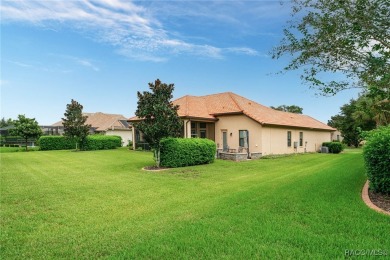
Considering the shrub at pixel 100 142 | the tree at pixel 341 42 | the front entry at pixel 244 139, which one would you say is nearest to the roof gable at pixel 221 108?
the front entry at pixel 244 139

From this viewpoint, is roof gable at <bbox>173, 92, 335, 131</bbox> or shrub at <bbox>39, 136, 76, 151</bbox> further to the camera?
shrub at <bbox>39, 136, 76, 151</bbox>

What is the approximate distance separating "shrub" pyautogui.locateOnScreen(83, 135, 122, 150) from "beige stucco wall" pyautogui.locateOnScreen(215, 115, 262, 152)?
13.9m

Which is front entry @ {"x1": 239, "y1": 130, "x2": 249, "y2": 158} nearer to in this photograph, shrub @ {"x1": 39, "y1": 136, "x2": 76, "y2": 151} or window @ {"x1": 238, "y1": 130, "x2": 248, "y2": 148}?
window @ {"x1": 238, "y1": 130, "x2": 248, "y2": 148}

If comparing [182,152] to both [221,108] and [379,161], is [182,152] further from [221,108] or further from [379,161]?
[221,108]

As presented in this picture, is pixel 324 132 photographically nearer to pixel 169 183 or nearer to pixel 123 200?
pixel 169 183

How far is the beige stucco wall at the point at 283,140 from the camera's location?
945 inches

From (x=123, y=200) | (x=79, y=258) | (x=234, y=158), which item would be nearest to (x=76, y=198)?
(x=123, y=200)

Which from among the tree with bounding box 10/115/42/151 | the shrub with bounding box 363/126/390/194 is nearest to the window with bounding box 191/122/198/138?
the shrub with bounding box 363/126/390/194

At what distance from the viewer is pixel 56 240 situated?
15.8ft

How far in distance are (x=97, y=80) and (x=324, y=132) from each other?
28.0m

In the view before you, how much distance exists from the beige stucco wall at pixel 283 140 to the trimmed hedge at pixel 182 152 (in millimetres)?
7863

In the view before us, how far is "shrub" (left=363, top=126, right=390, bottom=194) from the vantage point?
687 centimetres

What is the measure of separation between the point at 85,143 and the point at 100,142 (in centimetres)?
169

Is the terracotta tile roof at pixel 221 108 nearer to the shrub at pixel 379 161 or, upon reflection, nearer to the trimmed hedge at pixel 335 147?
the trimmed hedge at pixel 335 147
